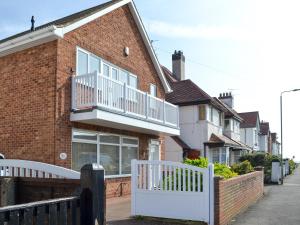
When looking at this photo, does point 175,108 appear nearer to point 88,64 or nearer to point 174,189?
point 88,64

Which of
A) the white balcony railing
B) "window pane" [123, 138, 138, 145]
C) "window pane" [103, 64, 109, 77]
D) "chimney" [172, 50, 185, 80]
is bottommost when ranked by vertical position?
"window pane" [123, 138, 138, 145]

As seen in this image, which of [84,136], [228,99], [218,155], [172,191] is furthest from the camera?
[228,99]

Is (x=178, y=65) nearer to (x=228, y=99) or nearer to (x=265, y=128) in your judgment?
(x=228, y=99)

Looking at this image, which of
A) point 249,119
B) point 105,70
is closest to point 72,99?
point 105,70

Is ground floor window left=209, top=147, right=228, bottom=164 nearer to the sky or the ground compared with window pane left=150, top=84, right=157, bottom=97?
nearer to the ground

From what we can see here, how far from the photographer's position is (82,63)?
14312 mm

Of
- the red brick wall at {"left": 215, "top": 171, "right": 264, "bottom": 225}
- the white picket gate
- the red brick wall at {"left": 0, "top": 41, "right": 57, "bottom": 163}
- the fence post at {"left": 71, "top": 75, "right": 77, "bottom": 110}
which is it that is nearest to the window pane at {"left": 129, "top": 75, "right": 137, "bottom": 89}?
the fence post at {"left": 71, "top": 75, "right": 77, "bottom": 110}

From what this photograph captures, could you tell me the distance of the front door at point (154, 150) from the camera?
63.0 feet

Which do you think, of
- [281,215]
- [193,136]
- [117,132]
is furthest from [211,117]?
[281,215]

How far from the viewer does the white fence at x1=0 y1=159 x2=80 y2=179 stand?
665cm

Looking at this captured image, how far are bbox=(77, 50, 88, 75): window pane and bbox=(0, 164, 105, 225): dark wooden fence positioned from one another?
10465 millimetres

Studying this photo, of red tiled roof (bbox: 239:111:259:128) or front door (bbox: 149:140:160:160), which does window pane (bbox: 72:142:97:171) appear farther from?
red tiled roof (bbox: 239:111:259:128)

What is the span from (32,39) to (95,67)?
283 cm

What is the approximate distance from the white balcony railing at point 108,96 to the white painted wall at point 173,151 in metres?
9.89
